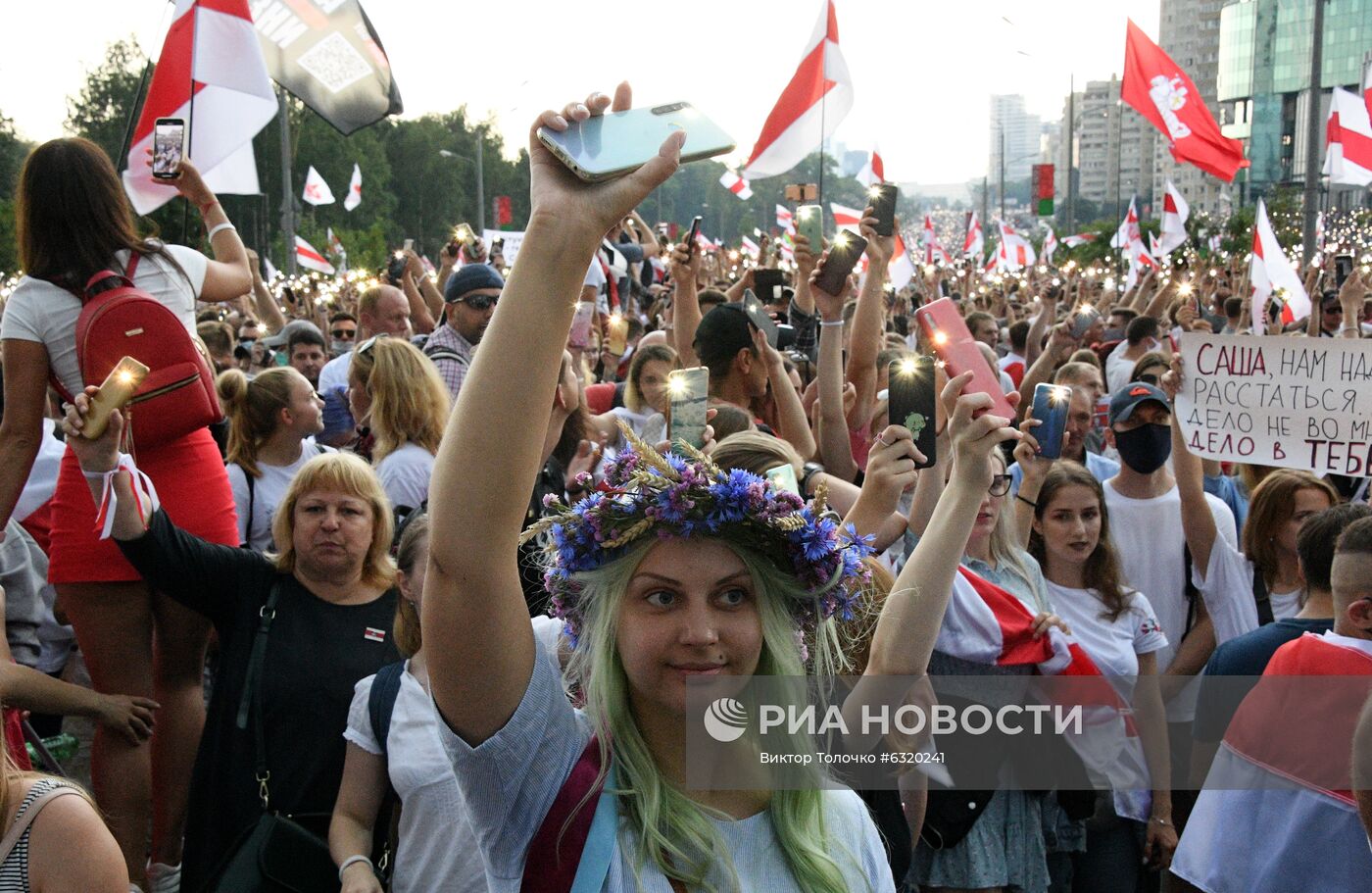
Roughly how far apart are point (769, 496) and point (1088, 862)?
9.33ft

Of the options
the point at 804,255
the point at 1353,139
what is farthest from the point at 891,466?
the point at 1353,139

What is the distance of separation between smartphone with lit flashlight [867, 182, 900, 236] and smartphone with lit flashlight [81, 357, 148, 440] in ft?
11.5

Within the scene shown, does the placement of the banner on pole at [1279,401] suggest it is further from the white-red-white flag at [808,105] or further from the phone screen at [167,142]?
the white-red-white flag at [808,105]

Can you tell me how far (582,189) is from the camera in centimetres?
165

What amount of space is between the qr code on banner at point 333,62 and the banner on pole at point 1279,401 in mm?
4976

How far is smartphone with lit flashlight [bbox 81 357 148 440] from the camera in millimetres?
3346

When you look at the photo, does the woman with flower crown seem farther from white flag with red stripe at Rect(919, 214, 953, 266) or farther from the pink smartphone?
white flag with red stripe at Rect(919, 214, 953, 266)

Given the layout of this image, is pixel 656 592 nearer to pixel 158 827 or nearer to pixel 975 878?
pixel 975 878

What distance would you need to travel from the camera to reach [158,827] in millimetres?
4273

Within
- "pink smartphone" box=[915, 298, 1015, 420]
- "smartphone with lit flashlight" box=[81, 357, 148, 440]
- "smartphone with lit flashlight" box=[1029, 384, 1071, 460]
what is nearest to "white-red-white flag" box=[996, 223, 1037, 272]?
"smartphone with lit flashlight" box=[1029, 384, 1071, 460]

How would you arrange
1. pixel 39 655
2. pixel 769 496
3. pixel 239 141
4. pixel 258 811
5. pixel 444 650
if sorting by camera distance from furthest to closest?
pixel 239 141 → pixel 39 655 → pixel 258 811 → pixel 769 496 → pixel 444 650

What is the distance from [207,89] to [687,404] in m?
4.90

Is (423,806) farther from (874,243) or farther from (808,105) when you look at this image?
(808,105)

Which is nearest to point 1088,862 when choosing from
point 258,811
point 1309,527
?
point 1309,527
